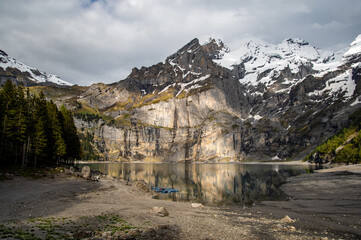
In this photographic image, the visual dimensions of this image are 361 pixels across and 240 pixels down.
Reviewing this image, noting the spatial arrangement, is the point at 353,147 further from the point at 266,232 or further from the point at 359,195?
the point at 266,232

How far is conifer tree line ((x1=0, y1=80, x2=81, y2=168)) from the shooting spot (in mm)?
50719

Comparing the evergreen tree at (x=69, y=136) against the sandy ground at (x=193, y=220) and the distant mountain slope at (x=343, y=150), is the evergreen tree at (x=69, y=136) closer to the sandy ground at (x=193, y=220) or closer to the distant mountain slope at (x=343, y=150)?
the sandy ground at (x=193, y=220)

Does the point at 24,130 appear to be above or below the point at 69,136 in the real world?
below

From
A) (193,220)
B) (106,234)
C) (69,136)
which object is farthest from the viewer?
(69,136)

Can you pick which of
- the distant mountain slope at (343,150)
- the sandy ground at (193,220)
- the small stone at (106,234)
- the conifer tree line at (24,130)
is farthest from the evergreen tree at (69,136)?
the distant mountain slope at (343,150)

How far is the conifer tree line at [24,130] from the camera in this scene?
5072 cm

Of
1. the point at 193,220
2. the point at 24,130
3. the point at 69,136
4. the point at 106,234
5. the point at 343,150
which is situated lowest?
the point at 193,220

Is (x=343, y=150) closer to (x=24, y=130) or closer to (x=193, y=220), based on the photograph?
(x=193, y=220)

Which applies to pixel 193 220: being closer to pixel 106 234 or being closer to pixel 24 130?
pixel 106 234

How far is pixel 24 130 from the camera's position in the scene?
53719 mm

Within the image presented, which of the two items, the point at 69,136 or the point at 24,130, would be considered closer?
the point at 24,130

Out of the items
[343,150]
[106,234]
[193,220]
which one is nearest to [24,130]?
[193,220]

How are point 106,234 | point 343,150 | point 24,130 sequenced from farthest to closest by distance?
point 343,150
point 24,130
point 106,234

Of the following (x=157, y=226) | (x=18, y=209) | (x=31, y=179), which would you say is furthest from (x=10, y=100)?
(x=157, y=226)
